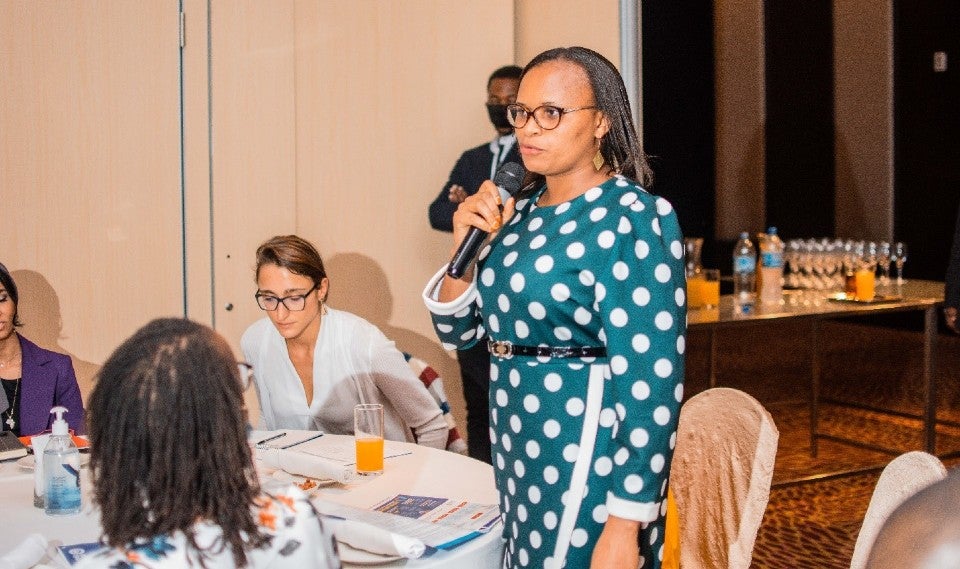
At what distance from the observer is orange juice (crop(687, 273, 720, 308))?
15.2 feet

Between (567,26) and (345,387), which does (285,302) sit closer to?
(345,387)

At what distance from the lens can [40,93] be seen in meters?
3.96

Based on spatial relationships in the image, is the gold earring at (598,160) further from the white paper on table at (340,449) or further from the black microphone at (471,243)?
the white paper on table at (340,449)

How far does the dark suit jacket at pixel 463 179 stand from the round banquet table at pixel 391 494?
180 cm

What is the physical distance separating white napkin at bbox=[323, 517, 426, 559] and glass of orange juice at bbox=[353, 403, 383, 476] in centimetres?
55

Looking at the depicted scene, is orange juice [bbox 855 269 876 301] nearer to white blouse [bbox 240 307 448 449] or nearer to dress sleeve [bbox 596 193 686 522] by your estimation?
white blouse [bbox 240 307 448 449]

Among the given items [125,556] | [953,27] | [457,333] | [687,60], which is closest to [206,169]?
[457,333]

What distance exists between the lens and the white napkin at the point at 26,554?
165cm

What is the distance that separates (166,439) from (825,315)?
3.83m

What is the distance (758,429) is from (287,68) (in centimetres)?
284

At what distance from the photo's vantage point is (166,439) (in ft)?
3.90

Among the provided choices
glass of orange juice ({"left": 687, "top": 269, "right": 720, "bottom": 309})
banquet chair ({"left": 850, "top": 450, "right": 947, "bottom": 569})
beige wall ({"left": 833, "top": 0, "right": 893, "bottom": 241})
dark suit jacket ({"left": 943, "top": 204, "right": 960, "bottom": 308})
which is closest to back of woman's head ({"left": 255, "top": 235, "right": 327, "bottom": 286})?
banquet chair ({"left": 850, "top": 450, "right": 947, "bottom": 569})

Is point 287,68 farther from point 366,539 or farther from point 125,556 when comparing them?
point 125,556

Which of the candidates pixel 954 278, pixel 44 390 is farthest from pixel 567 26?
pixel 44 390
